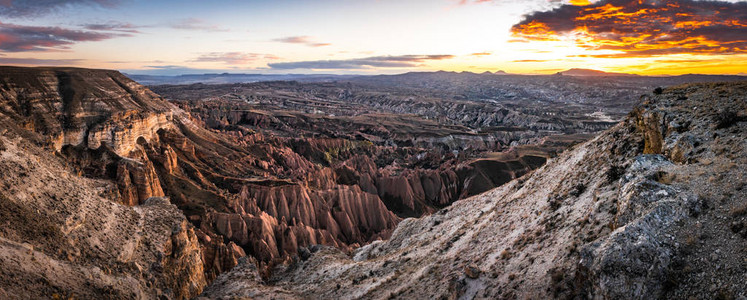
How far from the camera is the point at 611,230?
10336mm

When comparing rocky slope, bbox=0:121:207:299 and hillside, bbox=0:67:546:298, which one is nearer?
rocky slope, bbox=0:121:207:299

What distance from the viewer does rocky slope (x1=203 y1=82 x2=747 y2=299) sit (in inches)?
320

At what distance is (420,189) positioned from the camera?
182ft

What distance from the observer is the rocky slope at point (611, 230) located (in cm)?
813

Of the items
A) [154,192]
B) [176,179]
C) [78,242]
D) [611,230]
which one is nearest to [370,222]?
[176,179]

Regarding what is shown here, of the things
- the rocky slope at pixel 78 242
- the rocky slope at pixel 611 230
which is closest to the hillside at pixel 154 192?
the rocky slope at pixel 78 242

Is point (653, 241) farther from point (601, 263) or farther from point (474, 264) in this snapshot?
point (474, 264)

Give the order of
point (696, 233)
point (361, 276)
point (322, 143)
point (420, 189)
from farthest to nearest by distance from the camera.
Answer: point (322, 143) < point (420, 189) < point (361, 276) < point (696, 233)

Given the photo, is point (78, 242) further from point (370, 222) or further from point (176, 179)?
point (370, 222)

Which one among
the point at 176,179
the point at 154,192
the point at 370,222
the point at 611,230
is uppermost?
the point at 611,230

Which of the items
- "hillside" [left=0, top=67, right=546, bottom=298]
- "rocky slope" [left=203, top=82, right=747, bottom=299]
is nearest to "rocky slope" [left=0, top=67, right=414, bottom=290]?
"hillside" [left=0, top=67, right=546, bottom=298]

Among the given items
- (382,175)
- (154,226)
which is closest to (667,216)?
(154,226)

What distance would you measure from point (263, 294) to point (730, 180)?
19190mm

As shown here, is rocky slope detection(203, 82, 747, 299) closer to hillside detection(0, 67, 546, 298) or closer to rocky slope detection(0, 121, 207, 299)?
rocky slope detection(0, 121, 207, 299)
